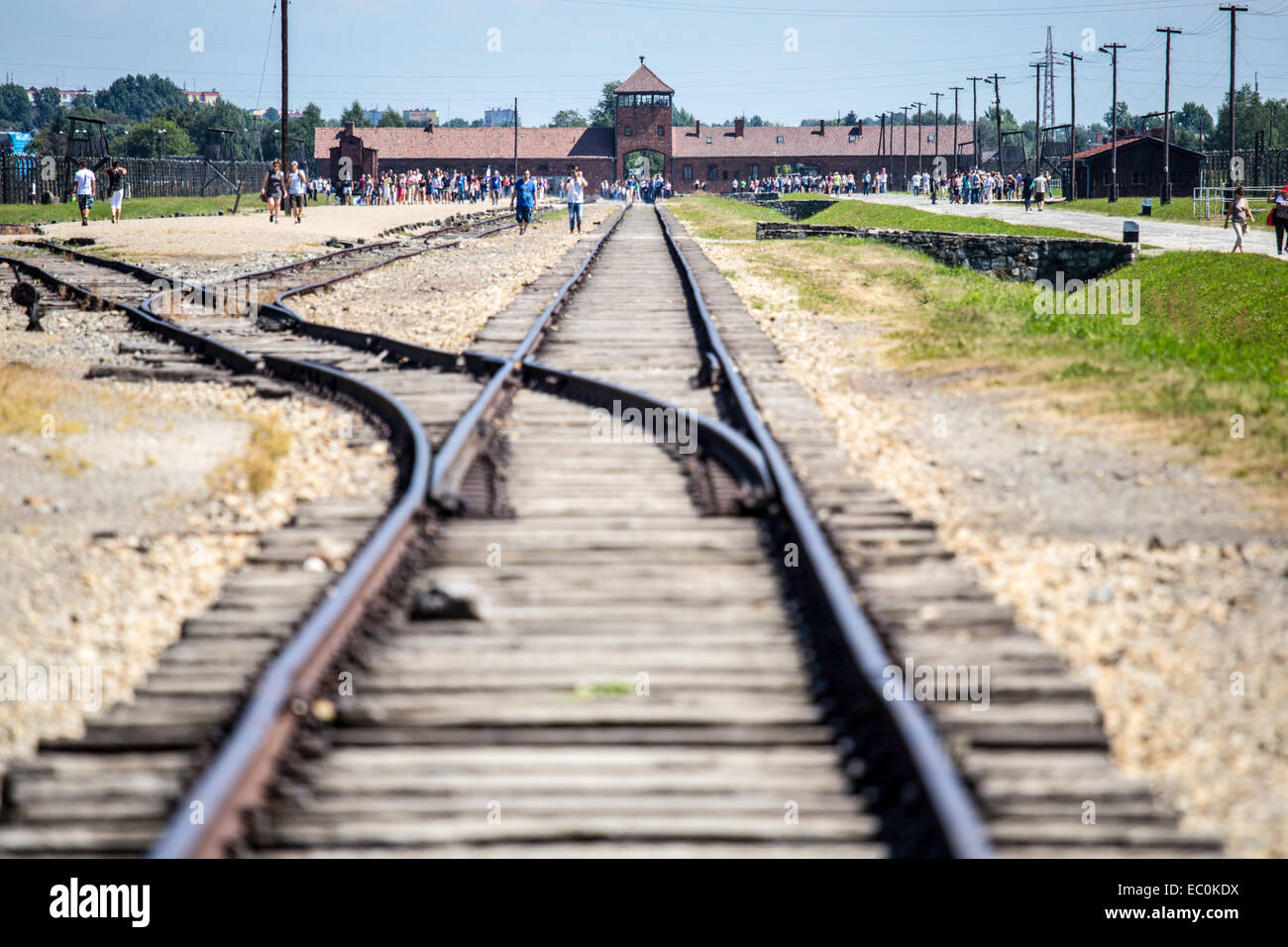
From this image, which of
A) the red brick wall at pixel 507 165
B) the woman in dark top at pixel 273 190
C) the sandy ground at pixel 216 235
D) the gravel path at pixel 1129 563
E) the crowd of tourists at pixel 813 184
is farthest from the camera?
the red brick wall at pixel 507 165

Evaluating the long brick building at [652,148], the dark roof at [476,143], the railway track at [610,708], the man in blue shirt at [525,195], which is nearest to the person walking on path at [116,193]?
the man in blue shirt at [525,195]

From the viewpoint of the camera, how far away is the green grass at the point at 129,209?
42.4 m

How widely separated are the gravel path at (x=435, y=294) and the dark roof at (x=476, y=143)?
96719 mm

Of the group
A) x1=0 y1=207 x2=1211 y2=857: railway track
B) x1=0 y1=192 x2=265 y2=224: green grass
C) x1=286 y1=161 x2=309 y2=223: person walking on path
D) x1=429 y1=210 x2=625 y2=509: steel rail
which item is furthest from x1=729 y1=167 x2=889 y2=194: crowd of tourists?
x1=0 y1=207 x2=1211 y2=857: railway track

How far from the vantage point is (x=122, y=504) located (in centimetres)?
775

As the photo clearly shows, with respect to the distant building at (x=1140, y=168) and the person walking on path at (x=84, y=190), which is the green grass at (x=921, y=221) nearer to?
the distant building at (x=1140, y=168)

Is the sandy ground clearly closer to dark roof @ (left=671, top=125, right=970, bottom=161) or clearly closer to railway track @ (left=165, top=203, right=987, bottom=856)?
railway track @ (left=165, top=203, right=987, bottom=856)

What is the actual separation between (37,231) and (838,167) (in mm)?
107789

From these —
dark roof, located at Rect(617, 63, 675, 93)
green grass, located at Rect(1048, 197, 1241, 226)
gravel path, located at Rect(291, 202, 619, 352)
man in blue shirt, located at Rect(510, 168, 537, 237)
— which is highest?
dark roof, located at Rect(617, 63, 675, 93)

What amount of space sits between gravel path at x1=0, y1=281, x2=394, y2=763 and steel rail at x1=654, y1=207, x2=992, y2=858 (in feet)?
7.19

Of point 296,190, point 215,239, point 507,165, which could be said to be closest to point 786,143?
point 507,165

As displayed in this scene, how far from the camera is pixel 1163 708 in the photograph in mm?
4852

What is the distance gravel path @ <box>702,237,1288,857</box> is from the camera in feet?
14.7

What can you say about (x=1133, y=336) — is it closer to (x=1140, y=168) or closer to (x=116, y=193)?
(x=116, y=193)
